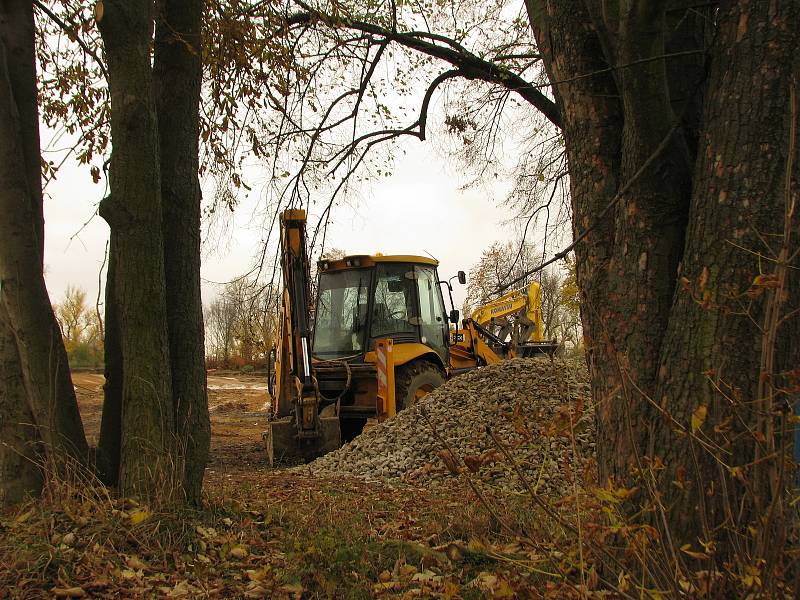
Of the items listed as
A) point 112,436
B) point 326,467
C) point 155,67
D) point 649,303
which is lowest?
point 326,467

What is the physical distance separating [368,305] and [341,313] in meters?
0.51

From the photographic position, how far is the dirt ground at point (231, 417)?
10.9 meters

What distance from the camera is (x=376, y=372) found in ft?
36.7

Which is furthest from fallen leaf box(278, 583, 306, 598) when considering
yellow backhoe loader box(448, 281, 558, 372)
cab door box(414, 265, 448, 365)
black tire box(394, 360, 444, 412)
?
→ yellow backhoe loader box(448, 281, 558, 372)

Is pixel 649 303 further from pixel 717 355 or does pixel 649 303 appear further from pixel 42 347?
pixel 42 347

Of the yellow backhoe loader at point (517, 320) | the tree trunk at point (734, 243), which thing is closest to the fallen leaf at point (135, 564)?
the tree trunk at point (734, 243)

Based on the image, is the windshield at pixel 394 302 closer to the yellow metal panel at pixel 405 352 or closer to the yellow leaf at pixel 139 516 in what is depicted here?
the yellow metal panel at pixel 405 352

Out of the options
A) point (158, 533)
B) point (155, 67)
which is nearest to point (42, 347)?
point (158, 533)

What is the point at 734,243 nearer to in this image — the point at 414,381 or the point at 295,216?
the point at 295,216

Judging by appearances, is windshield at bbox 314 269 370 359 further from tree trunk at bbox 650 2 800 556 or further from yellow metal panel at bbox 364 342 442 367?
tree trunk at bbox 650 2 800 556

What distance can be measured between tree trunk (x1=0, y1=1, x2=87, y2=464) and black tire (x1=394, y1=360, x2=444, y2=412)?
6.70m

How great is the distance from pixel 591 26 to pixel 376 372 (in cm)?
798

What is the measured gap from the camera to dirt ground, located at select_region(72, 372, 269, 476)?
430 inches

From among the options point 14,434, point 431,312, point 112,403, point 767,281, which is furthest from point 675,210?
point 431,312
